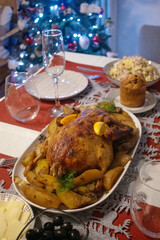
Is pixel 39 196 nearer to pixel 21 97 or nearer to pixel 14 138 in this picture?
pixel 14 138

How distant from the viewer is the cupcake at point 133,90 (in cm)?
140

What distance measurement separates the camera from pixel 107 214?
900mm

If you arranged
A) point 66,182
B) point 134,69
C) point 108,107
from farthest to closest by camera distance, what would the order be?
point 134,69 → point 108,107 → point 66,182

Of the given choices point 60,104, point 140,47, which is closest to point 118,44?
point 140,47

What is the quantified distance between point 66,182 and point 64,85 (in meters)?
0.88

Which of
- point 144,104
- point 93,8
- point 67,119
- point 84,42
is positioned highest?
point 93,8

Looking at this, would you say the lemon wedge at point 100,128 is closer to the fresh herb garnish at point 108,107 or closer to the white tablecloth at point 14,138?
the fresh herb garnish at point 108,107

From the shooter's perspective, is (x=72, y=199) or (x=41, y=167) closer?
(x=72, y=199)

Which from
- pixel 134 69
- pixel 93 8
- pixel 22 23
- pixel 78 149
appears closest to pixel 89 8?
pixel 93 8

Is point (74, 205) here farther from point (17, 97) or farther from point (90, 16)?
point (90, 16)

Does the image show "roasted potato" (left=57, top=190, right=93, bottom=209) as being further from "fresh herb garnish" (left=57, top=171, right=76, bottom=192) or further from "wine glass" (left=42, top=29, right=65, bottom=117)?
"wine glass" (left=42, top=29, right=65, bottom=117)

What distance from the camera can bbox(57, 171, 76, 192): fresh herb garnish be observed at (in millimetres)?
889

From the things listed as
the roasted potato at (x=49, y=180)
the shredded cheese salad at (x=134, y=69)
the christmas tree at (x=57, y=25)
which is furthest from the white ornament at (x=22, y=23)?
the roasted potato at (x=49, y=180)

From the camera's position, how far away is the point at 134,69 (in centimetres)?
163
